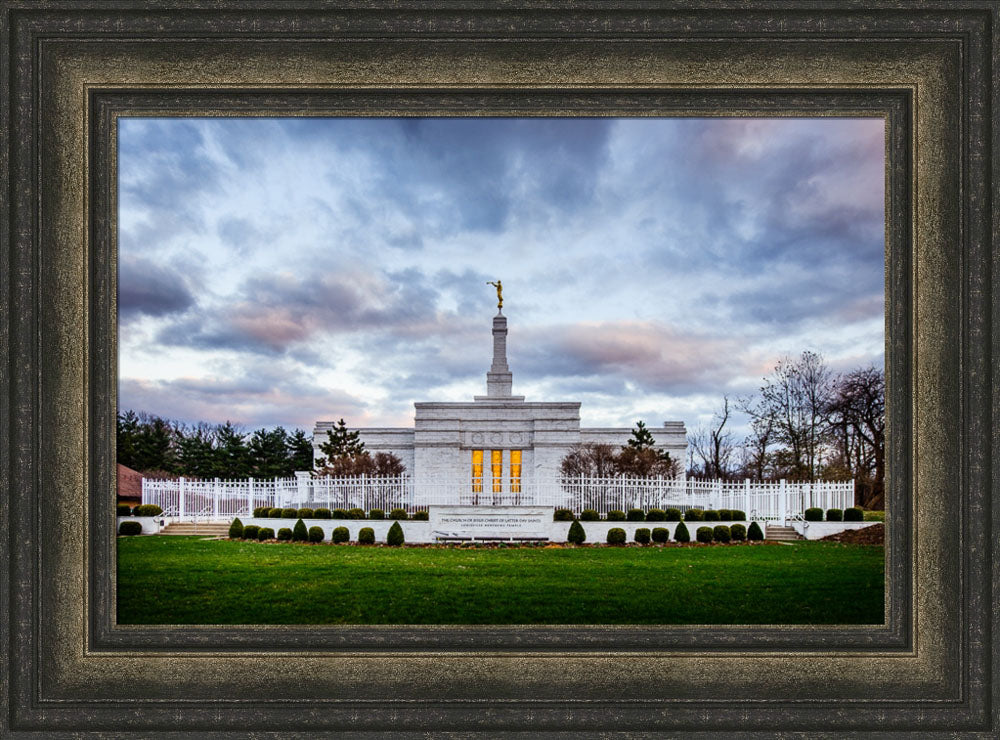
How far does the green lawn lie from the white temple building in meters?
11.6

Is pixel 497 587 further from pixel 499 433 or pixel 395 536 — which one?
pixel 499 433

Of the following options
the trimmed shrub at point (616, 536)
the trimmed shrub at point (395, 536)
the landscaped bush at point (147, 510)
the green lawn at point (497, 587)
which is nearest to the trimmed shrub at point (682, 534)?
the trimmed shrub at point (616, 536)

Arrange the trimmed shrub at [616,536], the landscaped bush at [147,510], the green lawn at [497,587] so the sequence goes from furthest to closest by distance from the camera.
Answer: the landscaped bush at [147,510]
the trimmed shrub at [616,536]
the green lawn at [497,587]

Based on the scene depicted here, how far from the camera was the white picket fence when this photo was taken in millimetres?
12062

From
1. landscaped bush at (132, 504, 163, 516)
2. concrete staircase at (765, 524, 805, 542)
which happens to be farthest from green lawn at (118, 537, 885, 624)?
landscaped bush at (132, 504, 163, 516)

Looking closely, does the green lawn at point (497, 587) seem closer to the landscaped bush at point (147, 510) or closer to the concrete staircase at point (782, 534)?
the concrete staircase at point (782, 534)

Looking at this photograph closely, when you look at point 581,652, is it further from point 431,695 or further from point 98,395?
point 98,395

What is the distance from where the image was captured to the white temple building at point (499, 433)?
68.9 ft

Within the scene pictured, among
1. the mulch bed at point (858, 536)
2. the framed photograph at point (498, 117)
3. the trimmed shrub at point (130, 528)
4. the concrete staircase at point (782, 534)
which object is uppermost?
the framed photograph at point (498, 117)

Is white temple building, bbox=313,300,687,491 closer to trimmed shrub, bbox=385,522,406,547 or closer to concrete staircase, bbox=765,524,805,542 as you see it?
concrete staircase, bbox=765,524,805,542

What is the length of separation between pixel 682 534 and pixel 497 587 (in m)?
5.68

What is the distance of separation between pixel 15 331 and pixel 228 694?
2.02 m

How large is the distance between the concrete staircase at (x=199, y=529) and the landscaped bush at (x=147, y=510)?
14.0 inches

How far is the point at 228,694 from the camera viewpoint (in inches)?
118
